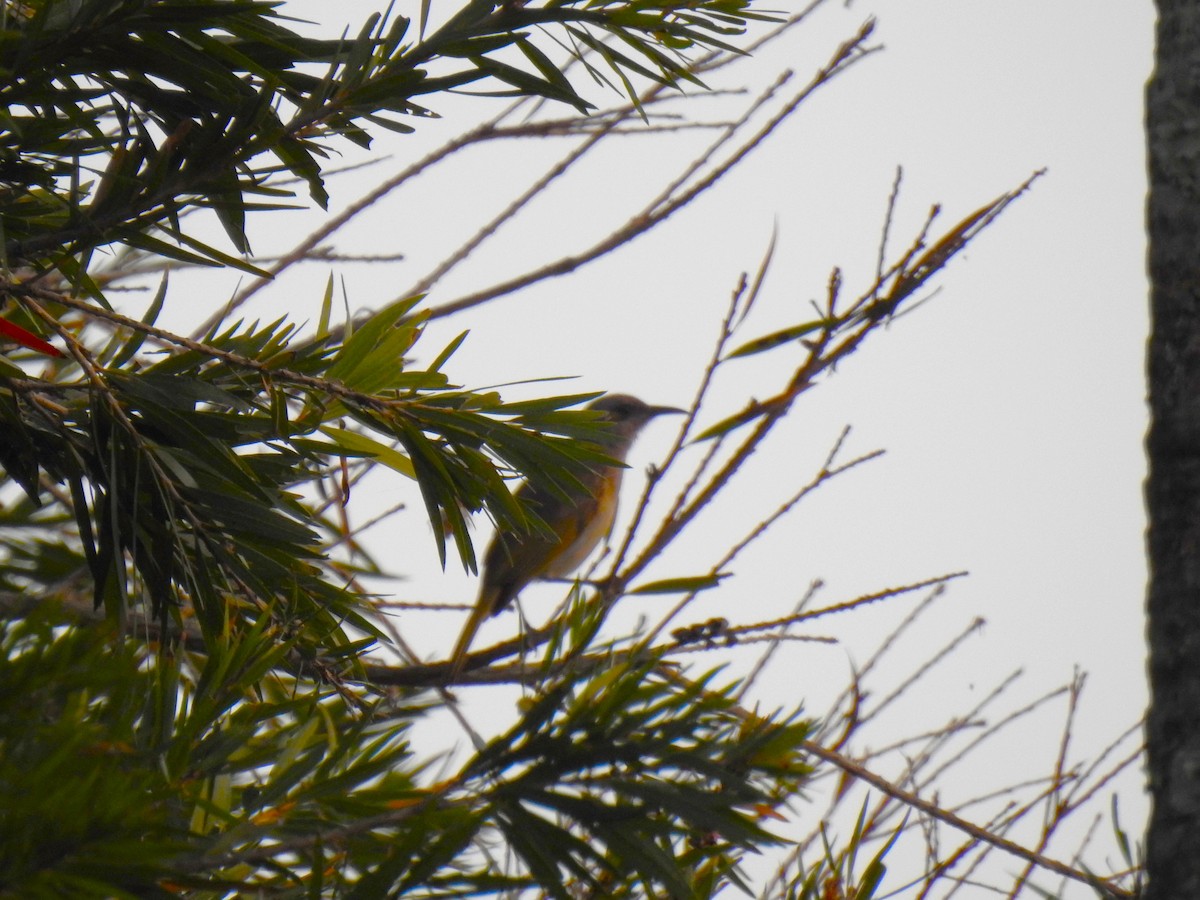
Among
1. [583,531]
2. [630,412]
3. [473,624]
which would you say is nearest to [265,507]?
[473,624]

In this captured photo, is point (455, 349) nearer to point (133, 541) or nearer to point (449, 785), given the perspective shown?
point (133, 541)

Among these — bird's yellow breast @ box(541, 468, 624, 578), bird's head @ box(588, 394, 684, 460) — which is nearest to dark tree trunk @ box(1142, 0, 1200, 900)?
bird's yellow breast @ box(541, 468, 624, 578)

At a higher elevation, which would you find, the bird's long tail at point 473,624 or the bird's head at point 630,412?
the bird's head at point 630,412

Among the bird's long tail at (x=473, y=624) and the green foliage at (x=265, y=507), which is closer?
the green foliage at (x=265, y=507)

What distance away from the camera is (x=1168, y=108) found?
1930 mm

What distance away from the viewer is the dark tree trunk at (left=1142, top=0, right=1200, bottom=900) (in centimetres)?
147

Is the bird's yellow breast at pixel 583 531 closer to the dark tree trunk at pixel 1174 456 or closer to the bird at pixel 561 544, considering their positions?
the bird at pixel 561 544

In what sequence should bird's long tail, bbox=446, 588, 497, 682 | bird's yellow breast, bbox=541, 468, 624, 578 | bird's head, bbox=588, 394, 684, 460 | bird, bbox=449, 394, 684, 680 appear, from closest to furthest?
bird's long tail, bbox=446, 588, 497, 682 < bird, bbox=449, 394, 684, 680 < bird's yellow breast, bbox=541, 468, 624, 578 < bird's head, bbox=588, 394, 684, 460

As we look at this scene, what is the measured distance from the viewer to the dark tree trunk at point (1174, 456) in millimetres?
1470

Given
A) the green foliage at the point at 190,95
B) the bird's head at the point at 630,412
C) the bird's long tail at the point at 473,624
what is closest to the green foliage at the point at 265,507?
the green foliage at the point at 190,95

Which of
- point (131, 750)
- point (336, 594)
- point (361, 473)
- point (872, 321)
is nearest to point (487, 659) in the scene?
point (361, 473)

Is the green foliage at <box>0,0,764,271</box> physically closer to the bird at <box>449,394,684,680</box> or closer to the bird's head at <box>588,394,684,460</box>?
the bird at <box>449,394,684,680</box>

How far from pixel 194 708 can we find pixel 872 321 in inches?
36.7

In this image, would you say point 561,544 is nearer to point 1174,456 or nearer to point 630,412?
point 630,412
